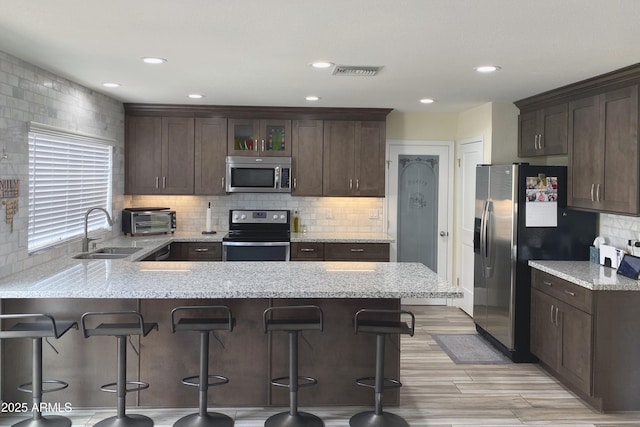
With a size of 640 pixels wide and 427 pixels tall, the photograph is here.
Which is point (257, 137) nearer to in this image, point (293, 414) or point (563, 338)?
point (293, 414)

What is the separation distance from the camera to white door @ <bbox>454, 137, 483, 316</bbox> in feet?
21.1

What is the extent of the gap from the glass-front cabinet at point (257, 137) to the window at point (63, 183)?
1353 mm

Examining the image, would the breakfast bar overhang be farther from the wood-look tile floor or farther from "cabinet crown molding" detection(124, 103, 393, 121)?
"cabinet crown molding" detection(124, 103, 393, 121)

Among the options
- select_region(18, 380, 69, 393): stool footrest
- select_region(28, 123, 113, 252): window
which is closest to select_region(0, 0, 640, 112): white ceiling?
select_region(28, 123, 113, 252): window

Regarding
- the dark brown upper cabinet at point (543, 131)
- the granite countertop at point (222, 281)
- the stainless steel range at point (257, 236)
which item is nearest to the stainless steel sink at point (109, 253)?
the granite countertop at point (222, 281)

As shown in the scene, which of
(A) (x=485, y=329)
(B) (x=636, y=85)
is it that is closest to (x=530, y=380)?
(A) (x=485, y=329)

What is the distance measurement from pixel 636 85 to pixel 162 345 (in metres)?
3.65

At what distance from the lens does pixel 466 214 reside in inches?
263

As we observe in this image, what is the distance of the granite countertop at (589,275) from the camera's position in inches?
152

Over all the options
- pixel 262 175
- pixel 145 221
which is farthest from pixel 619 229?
pixel 145 221

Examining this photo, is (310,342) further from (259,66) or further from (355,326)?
(259,66)

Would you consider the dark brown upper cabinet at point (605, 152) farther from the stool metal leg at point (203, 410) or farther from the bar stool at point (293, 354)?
the stool metal leg at point (203, 410)

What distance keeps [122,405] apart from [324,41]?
2.48 metres

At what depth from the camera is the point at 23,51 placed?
370cm
